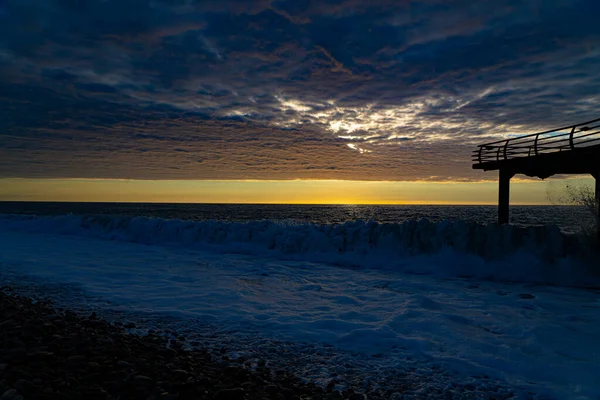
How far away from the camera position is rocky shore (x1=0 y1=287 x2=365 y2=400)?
3805 mm

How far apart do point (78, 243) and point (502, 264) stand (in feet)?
65.4

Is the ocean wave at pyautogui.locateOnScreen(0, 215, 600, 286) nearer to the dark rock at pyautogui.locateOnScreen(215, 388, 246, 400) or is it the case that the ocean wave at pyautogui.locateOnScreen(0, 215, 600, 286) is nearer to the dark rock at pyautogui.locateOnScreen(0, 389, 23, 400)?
the dark rock at pyautogui.locateOnScreen(215, 388, 246, 400)

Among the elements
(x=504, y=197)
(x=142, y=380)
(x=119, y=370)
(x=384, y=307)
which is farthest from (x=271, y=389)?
(x=504, y=197)

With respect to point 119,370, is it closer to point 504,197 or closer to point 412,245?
point 412,245

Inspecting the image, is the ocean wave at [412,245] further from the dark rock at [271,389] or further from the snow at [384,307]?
the dark rock at [271,389]

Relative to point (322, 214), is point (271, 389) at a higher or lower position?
lower

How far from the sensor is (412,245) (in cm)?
A: 1521

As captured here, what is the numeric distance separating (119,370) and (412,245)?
12.9 metres

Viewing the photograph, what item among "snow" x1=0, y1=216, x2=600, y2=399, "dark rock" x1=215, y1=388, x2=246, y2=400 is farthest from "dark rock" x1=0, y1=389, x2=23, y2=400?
"snow" x1=0, y1=216, x2=600, y2=399

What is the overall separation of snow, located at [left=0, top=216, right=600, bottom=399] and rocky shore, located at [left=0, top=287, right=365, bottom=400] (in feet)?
4.17

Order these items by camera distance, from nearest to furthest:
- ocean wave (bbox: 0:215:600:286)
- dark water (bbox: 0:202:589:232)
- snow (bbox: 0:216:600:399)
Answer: snow (bbox: 0:216:600:399) → ocean wave (bbox: 0:215:600:286) → dark water (bbox: 0:202:589:232)

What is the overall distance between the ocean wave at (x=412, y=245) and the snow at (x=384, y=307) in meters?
0.19

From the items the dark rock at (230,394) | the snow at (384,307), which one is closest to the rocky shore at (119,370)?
the dark rock at (230,394)

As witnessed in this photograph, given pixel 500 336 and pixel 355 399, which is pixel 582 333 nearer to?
pixel 500 336
